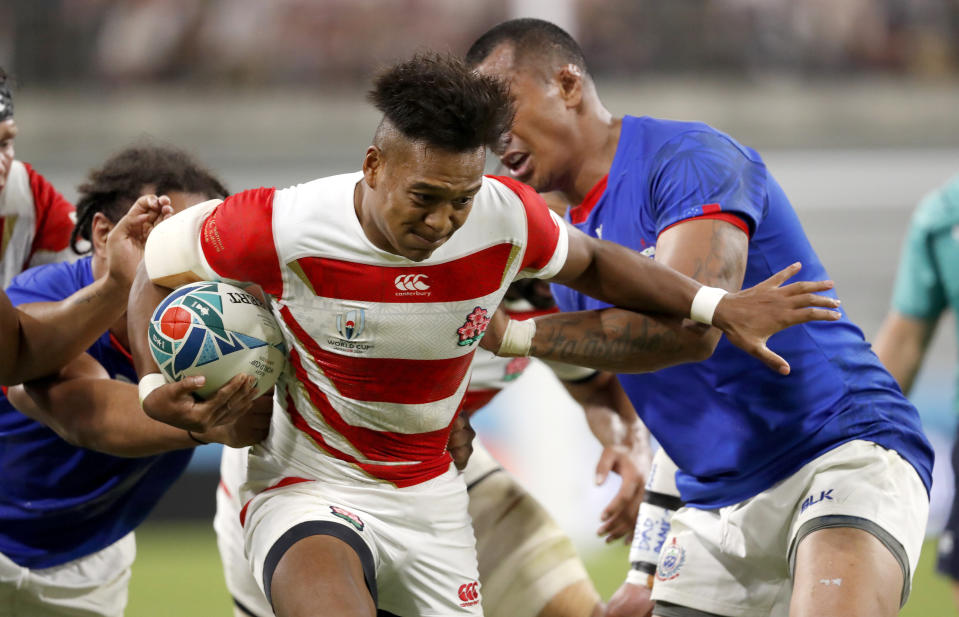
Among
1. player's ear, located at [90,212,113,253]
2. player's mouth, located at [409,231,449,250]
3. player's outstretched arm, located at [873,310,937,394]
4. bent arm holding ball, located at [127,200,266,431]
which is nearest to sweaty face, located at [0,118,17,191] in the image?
player's ear, located at [90,212,113,253]

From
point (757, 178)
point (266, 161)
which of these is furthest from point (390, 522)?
point (266, 161)

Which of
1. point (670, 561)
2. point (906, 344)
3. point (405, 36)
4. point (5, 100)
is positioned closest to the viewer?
point (670, 561)

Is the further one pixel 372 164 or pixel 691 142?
pixel 691 142

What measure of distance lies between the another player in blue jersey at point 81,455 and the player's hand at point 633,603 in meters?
1.72

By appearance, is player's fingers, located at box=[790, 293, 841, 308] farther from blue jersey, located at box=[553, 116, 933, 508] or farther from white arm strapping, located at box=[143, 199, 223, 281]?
white arm strapping, located at box=[143, 199, 223, 281]

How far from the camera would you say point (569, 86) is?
4133 millimetres

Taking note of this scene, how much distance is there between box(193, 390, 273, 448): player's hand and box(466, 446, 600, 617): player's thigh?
1.35 m

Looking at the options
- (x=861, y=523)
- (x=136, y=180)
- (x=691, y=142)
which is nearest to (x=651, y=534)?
(x=861, y=523)

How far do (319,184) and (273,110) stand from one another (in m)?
11.6

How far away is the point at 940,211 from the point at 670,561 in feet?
7.30

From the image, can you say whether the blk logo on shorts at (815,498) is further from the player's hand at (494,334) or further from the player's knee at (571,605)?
the player's knee at (571,605)

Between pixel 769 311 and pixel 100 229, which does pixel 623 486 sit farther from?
pixel 100 229

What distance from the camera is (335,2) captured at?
51.0 feet

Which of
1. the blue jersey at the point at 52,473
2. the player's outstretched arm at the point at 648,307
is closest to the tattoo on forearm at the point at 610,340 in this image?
the player's outstretched arm at the point at 648,307
